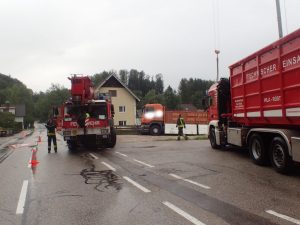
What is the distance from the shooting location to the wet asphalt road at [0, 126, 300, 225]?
6.26 metres

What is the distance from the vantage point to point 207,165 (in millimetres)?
11992

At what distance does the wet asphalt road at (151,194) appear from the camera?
6258 mm

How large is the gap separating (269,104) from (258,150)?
5.26ft

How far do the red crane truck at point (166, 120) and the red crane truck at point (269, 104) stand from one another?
61.8 feet

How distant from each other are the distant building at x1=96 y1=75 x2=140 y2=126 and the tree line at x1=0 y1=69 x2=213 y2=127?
150 feet

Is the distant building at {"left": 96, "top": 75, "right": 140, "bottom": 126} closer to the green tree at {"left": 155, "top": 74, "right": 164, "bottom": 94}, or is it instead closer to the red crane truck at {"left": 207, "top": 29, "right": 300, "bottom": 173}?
the red crane truck at {"left": 207, "top": 29, "right": 300, "bottom": 173}

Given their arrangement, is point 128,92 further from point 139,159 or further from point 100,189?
point 100,189

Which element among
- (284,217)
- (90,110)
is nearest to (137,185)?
(284,217)

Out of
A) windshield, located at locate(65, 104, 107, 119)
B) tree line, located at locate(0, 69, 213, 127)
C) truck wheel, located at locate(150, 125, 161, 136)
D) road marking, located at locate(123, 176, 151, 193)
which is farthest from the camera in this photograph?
tree line, located at locate(0, 69, 213, 127)

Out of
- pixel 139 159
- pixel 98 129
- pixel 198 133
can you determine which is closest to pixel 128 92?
pixel 198 133

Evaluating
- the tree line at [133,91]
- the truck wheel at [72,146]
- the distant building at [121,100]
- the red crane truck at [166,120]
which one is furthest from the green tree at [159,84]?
the truck wheel at [72,146]

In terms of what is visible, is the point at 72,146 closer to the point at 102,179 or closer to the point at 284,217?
the point at 102,179

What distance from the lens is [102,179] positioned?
10.1 metres

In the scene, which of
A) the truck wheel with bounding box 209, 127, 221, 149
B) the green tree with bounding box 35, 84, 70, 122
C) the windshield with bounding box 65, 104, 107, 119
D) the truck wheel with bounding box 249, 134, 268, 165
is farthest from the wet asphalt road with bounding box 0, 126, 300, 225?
the green tree with bounding box 35, 84, 70, 122
